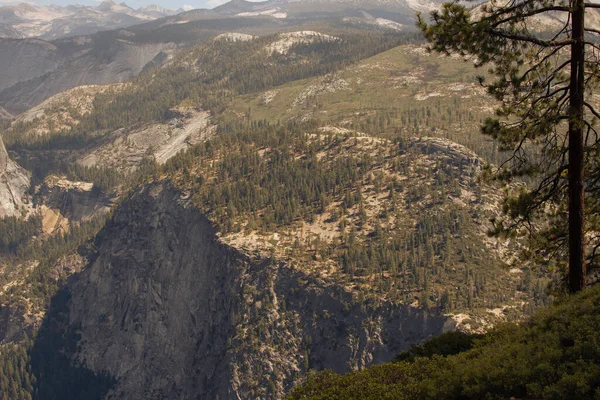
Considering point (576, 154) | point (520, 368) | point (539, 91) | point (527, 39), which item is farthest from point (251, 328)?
point (527, 39)

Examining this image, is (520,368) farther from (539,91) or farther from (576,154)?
(539,91)

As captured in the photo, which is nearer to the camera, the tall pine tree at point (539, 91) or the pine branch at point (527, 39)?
the pine branch at point (527, 39)

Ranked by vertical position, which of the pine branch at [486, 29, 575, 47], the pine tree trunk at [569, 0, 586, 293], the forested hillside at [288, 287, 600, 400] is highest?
the pine branch at [486, 29, 575, 47]

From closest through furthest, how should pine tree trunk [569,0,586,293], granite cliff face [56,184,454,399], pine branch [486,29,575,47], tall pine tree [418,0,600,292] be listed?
pine tree trunk [569,0,586,293], pine branch [486,29,575,47], tall pine tree [418,0,600,292], granite cliff face [56,184,454,399]

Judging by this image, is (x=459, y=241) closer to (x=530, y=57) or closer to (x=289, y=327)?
(x=289, y=327)

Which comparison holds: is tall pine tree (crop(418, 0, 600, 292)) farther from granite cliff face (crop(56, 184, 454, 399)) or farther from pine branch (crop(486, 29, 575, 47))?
granite cliff face (crop(56, 184, 454, 399))

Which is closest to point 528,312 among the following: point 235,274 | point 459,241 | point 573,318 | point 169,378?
point 459,241

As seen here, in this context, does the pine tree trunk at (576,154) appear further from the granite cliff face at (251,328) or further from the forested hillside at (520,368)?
the granite cliff face at (251,328)

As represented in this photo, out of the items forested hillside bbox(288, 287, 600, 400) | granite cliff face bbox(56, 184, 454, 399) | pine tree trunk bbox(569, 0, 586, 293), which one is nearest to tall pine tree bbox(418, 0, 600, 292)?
pine tree trunk bbox(569, 0, 586, 293)

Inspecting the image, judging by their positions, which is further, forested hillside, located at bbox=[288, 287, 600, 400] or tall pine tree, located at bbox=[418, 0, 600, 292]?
tall pine tree, located at bbox=[418, 0, 600, 292]

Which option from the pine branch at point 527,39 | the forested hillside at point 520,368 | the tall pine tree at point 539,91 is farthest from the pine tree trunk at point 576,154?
the forested hillside at point 520,368
